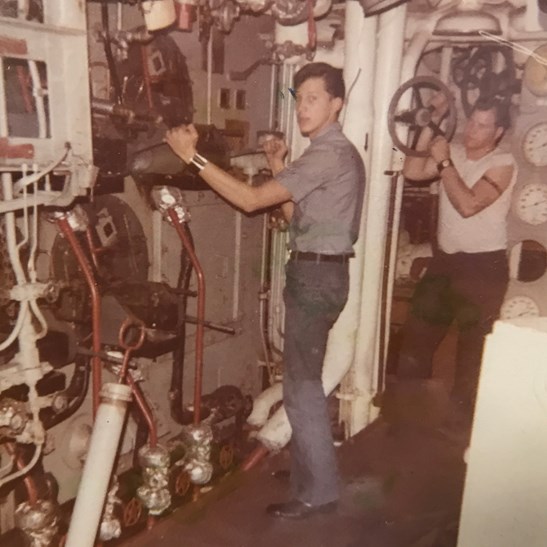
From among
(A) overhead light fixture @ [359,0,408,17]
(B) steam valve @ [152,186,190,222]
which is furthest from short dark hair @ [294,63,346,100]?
(B) steam valve @ [152,186,190,222]

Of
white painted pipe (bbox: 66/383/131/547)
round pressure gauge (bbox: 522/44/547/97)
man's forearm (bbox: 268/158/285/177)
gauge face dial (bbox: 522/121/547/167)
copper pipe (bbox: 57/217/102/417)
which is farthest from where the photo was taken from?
gauge face dial (bbox: 522/121/547/167)

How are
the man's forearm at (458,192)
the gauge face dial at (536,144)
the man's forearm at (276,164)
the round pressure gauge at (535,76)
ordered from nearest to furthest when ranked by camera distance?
the man's forearm at (276,164) < the man's forearm at (458,192) < the round pressure gauge at (535,76) < the gauge face dial at (536,144)

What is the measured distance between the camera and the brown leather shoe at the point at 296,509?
2.72 meters

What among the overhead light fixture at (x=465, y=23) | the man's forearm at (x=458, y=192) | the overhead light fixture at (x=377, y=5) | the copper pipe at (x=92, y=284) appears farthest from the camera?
the man's forearm at (x=458, y=192)

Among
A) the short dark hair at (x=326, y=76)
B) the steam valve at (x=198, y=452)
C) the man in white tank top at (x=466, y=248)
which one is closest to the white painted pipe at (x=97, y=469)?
the steam valve at (x=198, y=452)

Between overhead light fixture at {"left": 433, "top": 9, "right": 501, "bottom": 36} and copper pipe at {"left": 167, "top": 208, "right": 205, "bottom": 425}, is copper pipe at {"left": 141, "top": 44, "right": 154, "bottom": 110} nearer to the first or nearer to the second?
copper pipe at {"left": 167, "top": 208, "right": 205, "bottom": 425}

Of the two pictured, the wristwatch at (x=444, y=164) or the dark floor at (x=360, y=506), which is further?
the wristwatch at (x=444, y=164)

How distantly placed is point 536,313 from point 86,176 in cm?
303

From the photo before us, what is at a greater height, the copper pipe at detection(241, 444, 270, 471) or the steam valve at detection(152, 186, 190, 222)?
the steam valve at detection(152, 186, 190, 222)

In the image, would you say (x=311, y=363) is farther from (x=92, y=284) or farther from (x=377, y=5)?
(x=377, y=5)

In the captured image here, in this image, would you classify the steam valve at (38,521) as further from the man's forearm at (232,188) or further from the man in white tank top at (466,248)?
the man in white tank top at (466,248)

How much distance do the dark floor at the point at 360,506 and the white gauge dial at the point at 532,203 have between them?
4.90ft

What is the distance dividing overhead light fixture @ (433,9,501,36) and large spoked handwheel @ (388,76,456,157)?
295mm

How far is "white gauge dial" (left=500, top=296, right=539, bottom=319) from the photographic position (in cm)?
392
